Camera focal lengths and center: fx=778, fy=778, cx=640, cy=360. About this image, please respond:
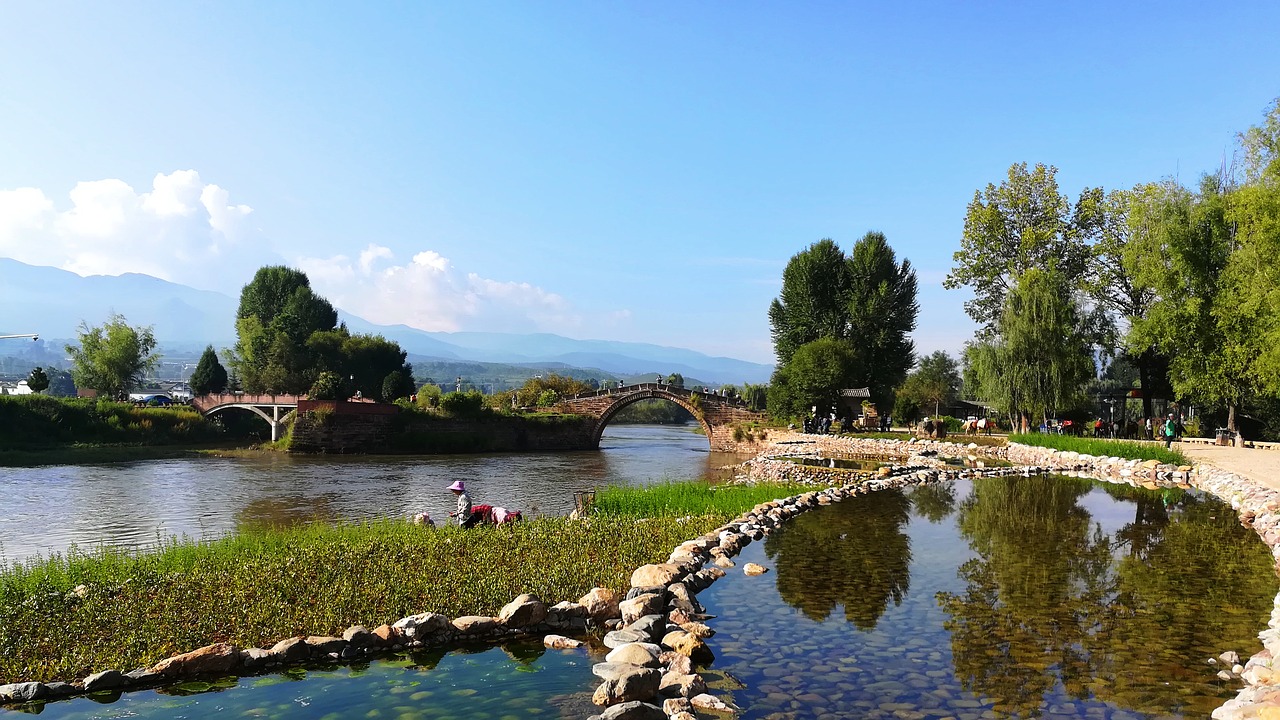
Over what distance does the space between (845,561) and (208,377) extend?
215 ft

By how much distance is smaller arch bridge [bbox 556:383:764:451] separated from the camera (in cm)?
5750

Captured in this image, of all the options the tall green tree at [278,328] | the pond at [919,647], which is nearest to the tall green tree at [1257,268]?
the pond at [919,647]

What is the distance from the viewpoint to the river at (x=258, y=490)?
1962 cm

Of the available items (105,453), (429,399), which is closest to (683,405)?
(429,399)

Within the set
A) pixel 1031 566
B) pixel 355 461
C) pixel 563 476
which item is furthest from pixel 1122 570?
pixel 355 461

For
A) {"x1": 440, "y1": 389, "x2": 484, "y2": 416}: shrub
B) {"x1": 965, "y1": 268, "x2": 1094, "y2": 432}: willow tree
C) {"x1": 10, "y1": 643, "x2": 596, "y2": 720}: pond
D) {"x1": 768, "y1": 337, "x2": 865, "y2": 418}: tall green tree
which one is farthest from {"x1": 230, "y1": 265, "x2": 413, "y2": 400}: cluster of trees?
{"x1": 10, "y1": 643, "x2": 596, "y2": 720}: pond

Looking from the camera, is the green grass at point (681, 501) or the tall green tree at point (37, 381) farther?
the tall green tree at point (37, 381)

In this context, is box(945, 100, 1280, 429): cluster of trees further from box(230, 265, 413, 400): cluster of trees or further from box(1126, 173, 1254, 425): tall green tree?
box(230, 265, 413, 400): cluster of trees

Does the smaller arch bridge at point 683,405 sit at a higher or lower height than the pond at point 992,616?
higher

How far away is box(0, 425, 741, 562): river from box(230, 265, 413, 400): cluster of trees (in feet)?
74.9

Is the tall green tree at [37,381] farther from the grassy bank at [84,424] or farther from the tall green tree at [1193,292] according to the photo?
the tall green tree at [1193,292]

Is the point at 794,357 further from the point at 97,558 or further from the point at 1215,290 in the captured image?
the point at 97,558

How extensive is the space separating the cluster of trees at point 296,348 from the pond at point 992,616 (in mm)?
52884

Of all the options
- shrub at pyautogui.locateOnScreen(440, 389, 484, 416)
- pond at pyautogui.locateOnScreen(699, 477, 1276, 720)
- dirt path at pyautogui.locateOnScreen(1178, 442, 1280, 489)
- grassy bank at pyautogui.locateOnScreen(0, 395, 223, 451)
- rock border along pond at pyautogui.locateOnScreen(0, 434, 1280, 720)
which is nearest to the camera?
rock border along pond at pyautogui.locateOnScreen(0, 434, 1280, 720)
